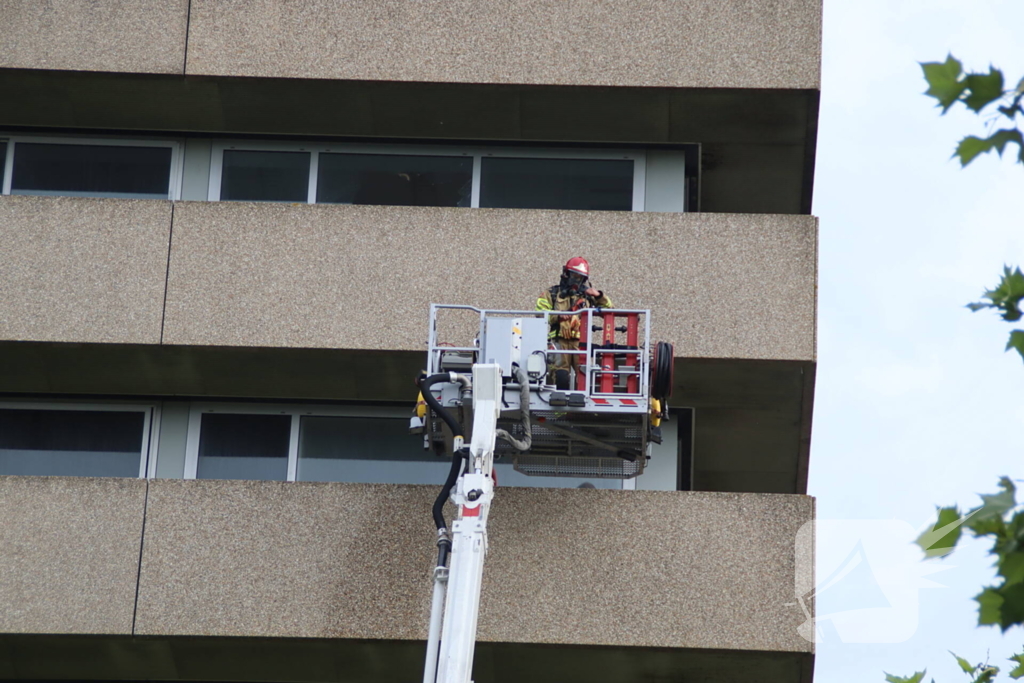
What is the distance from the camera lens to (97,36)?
13727mm

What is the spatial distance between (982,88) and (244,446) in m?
11.1

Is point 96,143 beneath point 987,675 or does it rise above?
above

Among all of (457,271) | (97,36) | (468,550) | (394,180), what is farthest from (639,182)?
(468,550)

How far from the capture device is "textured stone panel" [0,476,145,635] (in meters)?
11.9

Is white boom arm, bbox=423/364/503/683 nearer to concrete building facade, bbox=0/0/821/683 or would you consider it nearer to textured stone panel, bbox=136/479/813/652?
textured stone panel, bbox=136/479/813/652

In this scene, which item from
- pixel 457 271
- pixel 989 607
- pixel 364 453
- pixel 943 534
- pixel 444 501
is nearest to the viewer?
pixel 989 607

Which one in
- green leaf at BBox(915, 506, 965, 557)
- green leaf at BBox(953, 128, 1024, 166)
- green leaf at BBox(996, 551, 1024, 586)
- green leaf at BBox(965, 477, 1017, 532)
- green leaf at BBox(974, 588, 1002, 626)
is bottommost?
green leaf at BBox(974, 588, 1002, 626)

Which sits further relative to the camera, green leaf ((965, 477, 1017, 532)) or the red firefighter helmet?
the red firefighter helmet

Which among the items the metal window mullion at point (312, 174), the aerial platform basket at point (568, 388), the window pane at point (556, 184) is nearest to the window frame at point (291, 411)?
the metal window mullion at point (312, 174)

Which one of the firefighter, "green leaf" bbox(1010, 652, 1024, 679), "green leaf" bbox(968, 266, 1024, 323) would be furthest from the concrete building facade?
"green leaf" bbox(968, 266, 1024, 323)

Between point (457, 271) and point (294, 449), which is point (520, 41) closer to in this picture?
point (457, 271)

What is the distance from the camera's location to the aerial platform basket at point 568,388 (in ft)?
33.1

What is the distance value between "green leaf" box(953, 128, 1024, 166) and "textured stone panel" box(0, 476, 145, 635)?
10.3 m

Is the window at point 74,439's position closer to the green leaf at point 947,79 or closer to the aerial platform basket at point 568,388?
the aerial platform basket at point 568,388
